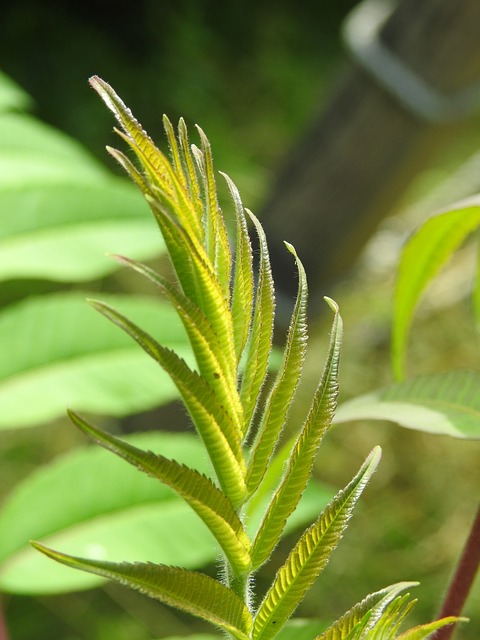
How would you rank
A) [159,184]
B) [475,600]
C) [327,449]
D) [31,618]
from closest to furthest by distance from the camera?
[159,184] < [31,618] < [475,600] < [327,449]

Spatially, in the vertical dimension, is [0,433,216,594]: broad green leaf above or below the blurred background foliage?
above

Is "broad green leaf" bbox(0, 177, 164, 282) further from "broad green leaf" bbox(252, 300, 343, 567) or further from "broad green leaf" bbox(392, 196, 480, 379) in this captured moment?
"broad green leaf" bbox(252, 300, 343, 567)

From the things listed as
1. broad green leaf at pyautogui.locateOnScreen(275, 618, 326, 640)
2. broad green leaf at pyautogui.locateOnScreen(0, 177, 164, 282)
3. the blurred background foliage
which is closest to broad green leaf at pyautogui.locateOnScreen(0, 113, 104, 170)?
broad green leaf at pyautogui.locateOnScreen(0, 177, 164, 282)

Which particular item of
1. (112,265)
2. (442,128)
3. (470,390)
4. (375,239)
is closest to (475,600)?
(375,239)

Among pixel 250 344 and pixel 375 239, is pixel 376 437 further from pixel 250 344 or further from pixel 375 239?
pixel 250 344

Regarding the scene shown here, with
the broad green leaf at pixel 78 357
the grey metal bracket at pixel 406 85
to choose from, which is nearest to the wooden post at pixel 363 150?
the grey metal bracket at pixel 406 85
